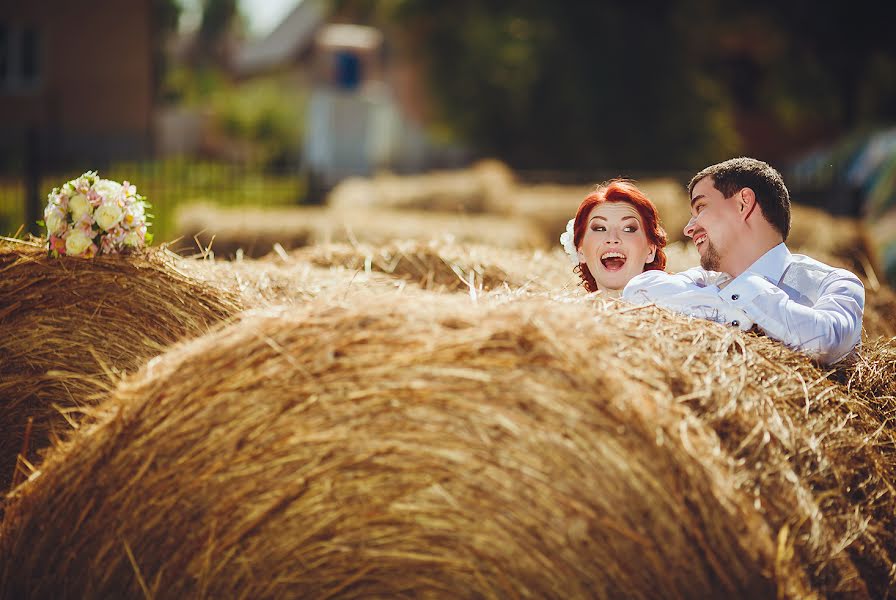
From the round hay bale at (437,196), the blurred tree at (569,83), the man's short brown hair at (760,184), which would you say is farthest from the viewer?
the blurred tree at (569,83)

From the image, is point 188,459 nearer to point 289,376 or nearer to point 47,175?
point 289,376

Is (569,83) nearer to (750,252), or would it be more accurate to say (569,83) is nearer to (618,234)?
(618,234)

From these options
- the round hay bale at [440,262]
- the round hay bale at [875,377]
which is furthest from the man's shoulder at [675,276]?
the round hay bale at [440,262]

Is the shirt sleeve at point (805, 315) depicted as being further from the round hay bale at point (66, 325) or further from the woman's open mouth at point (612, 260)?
the round hay bale at point (66, 325)

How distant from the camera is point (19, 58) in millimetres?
21734

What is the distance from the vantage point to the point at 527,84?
17.8m

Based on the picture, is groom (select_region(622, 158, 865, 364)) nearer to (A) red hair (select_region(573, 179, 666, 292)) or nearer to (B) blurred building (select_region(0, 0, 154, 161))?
(A) red hair (select_region(573, 179, 666, 292))

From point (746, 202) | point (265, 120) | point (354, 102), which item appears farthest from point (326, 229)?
point (265, 120)

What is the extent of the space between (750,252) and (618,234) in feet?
1.74

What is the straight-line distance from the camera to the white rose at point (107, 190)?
348cm

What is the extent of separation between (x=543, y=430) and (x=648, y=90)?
17.5m

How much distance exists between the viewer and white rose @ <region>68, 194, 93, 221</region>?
341cm

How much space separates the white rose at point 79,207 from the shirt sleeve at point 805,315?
90.3 inches

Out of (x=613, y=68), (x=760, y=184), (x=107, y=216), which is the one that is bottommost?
(x=107, y=216)
